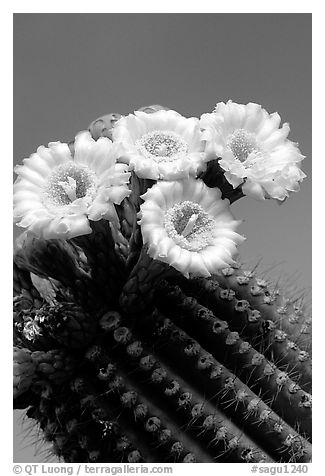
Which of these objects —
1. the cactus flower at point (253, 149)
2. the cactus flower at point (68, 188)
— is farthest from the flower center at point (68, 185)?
the cactus flower at point (253, 149)

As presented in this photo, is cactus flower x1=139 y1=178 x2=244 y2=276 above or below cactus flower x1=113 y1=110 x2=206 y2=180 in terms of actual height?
Result: below

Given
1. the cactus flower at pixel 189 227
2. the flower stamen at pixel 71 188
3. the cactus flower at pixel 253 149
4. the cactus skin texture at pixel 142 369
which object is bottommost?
the cactus skin texture at pixel 142 369

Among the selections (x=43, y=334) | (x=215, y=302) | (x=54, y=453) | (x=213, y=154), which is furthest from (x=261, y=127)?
(x=54, y=453)

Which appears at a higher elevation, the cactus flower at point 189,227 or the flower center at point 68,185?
the flower center at point 68,185

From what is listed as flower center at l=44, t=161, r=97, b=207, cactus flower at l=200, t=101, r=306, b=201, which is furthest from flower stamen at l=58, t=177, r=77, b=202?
cactus flower at l=200, t=101, r=306, b=201

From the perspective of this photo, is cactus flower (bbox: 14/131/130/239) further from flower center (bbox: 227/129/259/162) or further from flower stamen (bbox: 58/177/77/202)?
flower center (bbox: 227/129/259/162)

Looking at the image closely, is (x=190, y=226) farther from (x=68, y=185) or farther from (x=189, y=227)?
(x=68, y=185)

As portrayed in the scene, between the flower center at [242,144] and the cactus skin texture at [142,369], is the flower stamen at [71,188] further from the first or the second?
the flower center at [242,144]

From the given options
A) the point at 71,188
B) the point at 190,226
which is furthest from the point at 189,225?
the point at 71,188
